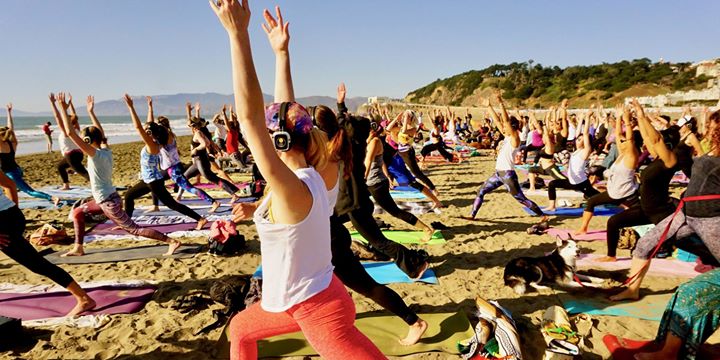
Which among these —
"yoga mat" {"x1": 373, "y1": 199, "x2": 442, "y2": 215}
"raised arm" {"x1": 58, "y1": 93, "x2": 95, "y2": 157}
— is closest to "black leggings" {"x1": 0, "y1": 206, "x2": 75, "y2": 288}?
"raised arm" {"x1": 58, "y1": 93, "x2": 95, "y2": 157}

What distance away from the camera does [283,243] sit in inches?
70.3

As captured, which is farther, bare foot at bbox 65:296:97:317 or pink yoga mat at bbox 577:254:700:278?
pink yoga mat at bbox 577:254:700:278

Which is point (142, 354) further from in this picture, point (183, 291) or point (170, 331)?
point (183, 291)

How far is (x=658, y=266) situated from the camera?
5.36m

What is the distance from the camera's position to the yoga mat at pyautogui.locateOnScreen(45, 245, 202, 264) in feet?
18.9

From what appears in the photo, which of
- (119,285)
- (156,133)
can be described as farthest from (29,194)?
A: (119,285)

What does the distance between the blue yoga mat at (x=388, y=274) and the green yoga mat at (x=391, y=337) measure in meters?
0.90

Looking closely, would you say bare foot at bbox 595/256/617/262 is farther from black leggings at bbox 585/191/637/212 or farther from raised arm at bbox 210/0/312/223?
raised arm at bbox 210/0/312/223

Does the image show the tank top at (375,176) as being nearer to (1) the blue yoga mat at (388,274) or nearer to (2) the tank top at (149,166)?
(1) the blue yoga mat at (388,274)

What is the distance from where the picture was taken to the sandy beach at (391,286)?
11.7ft

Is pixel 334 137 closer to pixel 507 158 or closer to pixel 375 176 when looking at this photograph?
pixel 375 176

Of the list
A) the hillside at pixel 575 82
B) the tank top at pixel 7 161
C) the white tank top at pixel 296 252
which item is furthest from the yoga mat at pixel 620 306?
the hillside at pixel 575 82

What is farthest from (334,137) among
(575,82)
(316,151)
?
(575,82)

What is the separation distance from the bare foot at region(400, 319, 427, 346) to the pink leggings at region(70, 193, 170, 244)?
389cm
